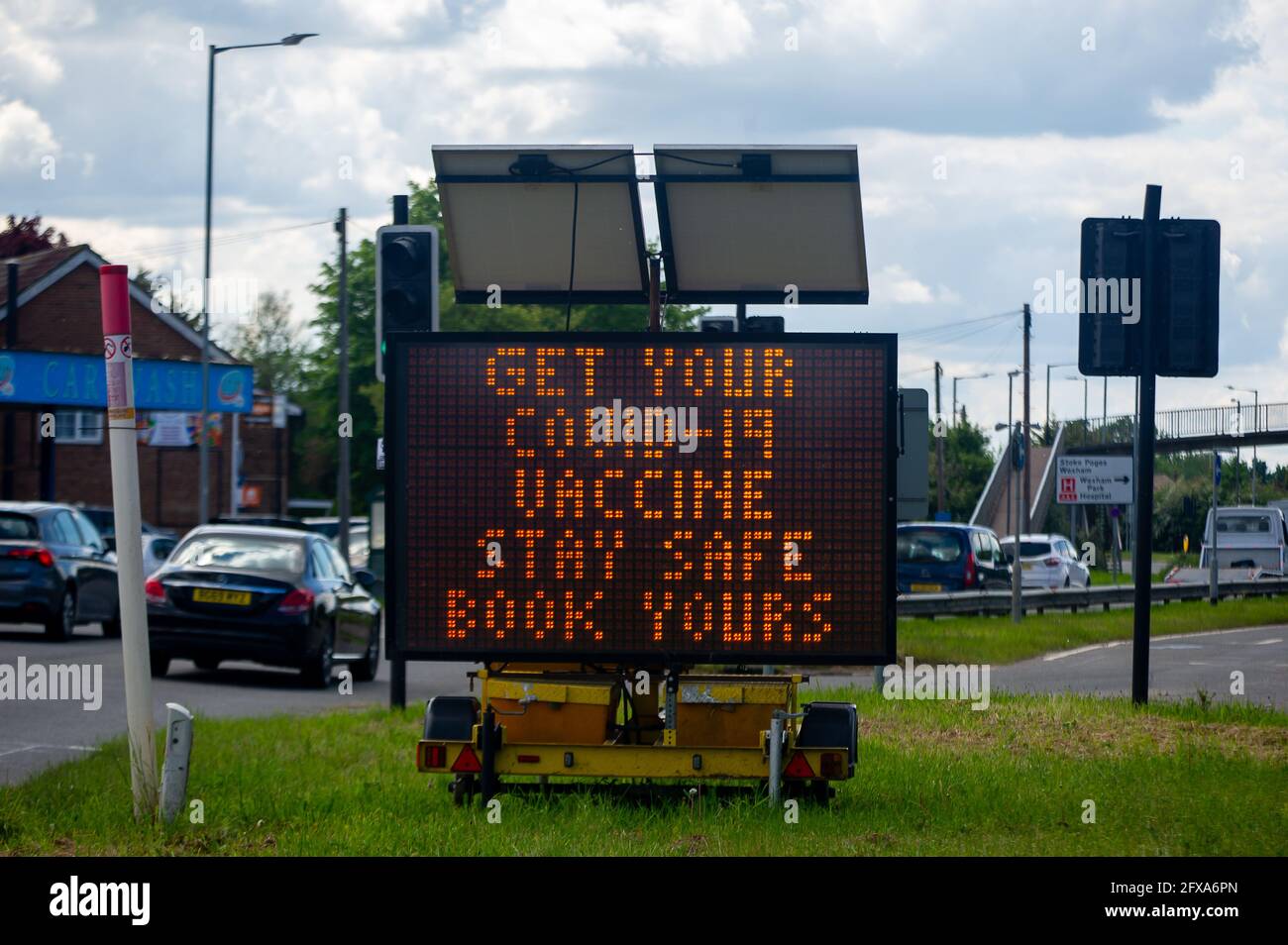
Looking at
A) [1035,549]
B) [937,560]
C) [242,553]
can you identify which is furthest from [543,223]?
[1035,549]

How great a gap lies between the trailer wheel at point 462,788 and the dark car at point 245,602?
957 centimetres

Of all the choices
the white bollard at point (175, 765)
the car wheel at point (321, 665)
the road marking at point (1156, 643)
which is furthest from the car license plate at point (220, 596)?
the white bollard at point (175, 765)

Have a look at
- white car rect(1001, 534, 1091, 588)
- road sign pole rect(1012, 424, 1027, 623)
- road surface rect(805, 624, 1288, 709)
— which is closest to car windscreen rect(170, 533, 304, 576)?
road surface rect(805, 624, 1288, 709)

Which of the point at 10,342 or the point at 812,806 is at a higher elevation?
the point at 10,342

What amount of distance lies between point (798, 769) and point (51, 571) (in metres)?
16.4

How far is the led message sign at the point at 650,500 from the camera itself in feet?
28.3

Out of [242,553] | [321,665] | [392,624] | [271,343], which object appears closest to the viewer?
[392,624]

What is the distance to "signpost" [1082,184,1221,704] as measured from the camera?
13.8m

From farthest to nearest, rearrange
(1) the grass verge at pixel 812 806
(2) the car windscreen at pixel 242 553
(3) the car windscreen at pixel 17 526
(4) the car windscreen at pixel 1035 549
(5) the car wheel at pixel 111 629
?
(4) the car windscreen at pixel 1035 549, (5) the car wheel at pixel 111 629, (3) the car windscreen at pixel 17 526, (2) the car windscreen at pixel 242 553, (1) the grass verge at pixel 812 806

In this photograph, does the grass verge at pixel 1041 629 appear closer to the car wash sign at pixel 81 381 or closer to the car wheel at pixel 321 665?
the car wheel at pixel 321 665

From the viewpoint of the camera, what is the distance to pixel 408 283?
12430 mm

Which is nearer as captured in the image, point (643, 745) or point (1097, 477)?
point (643, 745)

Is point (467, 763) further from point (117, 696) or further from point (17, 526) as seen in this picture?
point (17, 526)

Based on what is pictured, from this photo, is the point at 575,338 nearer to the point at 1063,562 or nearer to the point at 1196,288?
the point at 1196,288
